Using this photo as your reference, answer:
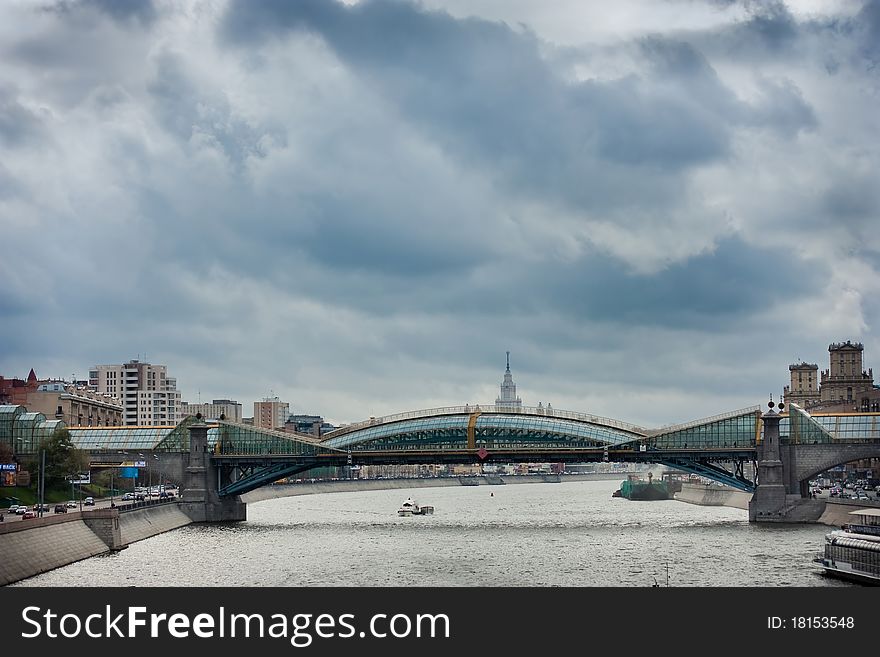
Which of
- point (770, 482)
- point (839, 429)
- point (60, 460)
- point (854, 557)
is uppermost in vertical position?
point (839, 429)

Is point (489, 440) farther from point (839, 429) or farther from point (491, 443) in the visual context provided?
point (839, 429)

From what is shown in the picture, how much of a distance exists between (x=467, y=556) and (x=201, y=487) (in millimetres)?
60666

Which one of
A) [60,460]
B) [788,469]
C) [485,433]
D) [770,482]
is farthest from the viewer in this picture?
[485,433]

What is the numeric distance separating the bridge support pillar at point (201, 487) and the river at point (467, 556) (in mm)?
5099

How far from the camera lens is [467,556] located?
11869cm

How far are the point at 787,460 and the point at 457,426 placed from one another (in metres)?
41.9

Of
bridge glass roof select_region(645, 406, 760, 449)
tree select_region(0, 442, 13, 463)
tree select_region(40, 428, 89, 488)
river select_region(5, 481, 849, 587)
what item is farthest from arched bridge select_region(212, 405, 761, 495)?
tree select_region(0, 442, 13, 463)

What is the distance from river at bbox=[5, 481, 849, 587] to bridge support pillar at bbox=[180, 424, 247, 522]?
16.7 ft

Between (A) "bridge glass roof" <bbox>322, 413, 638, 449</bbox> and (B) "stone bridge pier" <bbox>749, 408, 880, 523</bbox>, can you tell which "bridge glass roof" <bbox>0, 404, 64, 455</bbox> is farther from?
(B) "stone bridge pier" <bbox>749, 408, 880, 523</bbox>

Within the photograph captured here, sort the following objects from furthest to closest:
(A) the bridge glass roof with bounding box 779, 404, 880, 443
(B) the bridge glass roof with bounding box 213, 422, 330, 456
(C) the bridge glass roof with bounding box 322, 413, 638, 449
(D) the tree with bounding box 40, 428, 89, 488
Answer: (B) the bridge glass roof with bounding box 213, 422, 330, 456, (C) the bridge glass roof with bounding box 322, 413, 638, 449, (D) the tree with bounding box 40, 428, 89, 488, (A) the bridge glass roof with bounding box 779, 404, 880, 443

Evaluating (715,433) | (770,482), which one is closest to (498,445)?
(715,433)

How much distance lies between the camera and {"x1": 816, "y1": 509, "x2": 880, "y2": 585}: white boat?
94.8 metres
